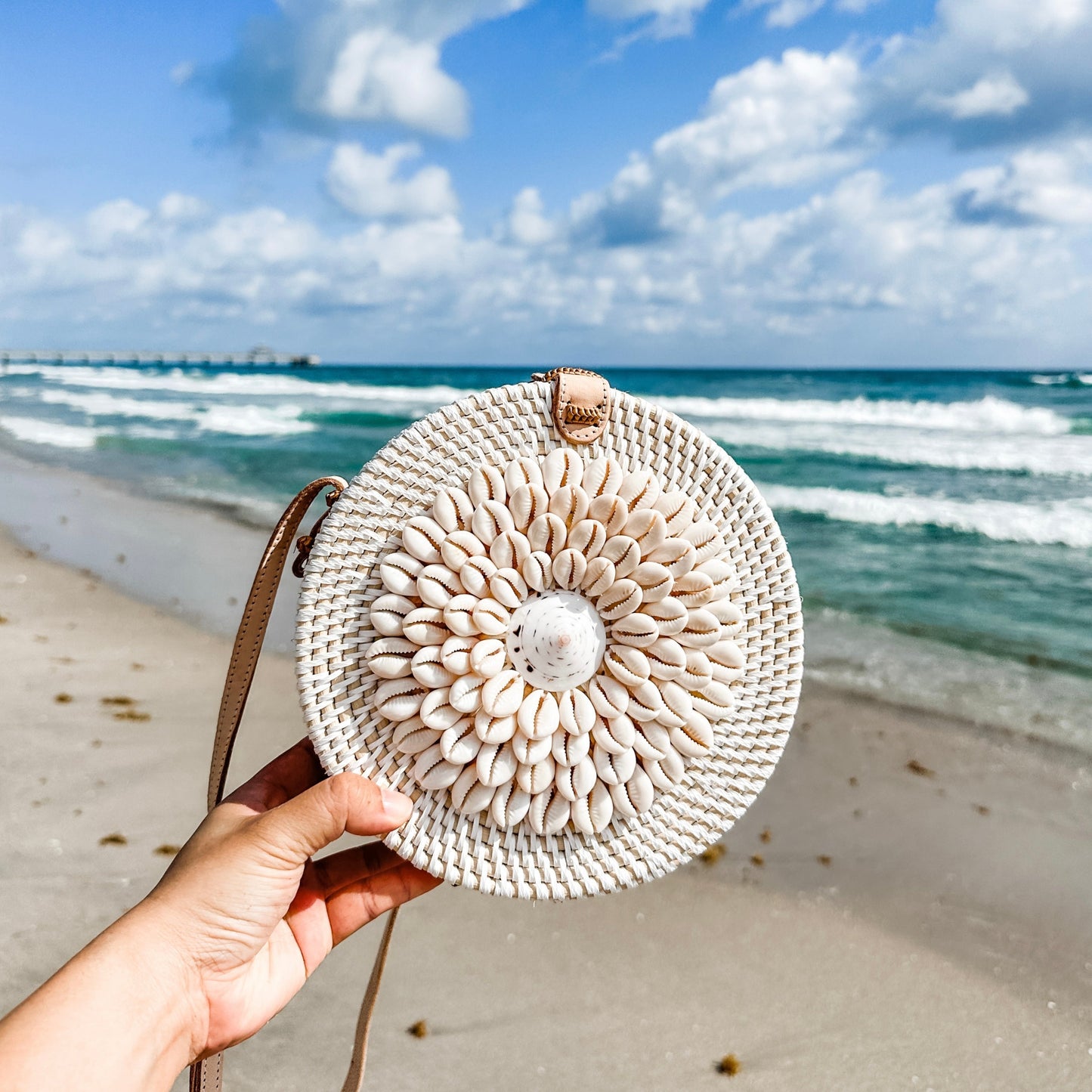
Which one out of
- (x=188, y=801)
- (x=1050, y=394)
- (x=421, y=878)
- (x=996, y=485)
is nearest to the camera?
(x=421, y=878)

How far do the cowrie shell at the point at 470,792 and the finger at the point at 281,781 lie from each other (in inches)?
14.3

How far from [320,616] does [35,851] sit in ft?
6.76

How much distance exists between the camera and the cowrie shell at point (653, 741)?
1445 millimetres

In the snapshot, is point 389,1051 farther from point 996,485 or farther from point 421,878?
point 996,485

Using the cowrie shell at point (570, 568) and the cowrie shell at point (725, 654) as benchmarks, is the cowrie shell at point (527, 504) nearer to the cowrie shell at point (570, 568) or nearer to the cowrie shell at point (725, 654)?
the cowrie shell at point (570, 568)

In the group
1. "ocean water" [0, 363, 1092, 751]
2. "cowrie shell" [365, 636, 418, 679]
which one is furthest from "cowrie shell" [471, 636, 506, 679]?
"ocean water" [0, 363, 1092, 751]

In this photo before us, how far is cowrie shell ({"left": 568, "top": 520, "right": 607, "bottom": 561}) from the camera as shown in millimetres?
1412

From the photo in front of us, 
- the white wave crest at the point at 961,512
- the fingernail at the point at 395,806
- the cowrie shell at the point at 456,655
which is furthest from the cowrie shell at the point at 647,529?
the white wave crest at the point at 961,512

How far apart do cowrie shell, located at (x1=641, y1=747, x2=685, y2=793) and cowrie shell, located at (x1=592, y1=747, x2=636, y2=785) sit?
0.03 meters

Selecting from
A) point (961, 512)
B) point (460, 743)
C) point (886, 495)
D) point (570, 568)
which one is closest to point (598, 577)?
point (570, 568)

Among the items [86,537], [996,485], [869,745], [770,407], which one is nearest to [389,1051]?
[869,745]

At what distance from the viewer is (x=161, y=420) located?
18500 millimetres

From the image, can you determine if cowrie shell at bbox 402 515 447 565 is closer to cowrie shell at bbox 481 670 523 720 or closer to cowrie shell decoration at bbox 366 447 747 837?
cowrie shell decoration at bbox 366 447 747 837

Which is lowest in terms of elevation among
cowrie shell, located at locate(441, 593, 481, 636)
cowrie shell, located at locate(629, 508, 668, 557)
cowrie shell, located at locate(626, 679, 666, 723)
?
cowrie shell, located at locate(626, 679, 666, 723)
